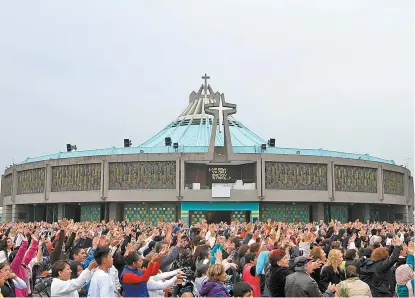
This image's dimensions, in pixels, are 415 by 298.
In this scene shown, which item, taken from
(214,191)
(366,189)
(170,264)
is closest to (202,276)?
(170,264)

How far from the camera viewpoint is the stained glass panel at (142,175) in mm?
47438

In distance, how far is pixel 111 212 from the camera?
4925 cm

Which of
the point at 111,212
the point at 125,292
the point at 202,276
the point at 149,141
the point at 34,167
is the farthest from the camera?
the point at 149,141

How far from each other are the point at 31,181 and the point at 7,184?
25.9 ft

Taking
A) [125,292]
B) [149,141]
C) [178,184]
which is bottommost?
Result: [125,292]

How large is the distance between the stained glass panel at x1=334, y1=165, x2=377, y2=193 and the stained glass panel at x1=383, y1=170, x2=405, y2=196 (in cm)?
196

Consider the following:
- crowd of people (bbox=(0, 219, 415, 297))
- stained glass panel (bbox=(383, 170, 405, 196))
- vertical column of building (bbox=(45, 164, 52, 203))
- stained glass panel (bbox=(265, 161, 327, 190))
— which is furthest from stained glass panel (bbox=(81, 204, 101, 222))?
crowd of people (bbox=(0, 219, 415, 297))

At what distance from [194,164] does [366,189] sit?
16.6 m

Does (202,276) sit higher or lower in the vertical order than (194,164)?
lower

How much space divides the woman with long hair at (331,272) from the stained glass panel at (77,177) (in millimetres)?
41720

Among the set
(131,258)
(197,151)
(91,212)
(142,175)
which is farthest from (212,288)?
(91,212)

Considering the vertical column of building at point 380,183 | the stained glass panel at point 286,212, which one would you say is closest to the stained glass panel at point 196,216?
the stained glass panel at point 286,212

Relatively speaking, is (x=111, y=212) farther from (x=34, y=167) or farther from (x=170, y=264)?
(x=170, y=264)

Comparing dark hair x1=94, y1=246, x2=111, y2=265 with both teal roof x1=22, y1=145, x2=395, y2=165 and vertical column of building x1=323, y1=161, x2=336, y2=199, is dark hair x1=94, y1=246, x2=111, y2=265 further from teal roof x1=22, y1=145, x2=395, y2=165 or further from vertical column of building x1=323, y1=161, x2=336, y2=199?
vertical column of building x1=323, y1=161, x2=336, y2=199
